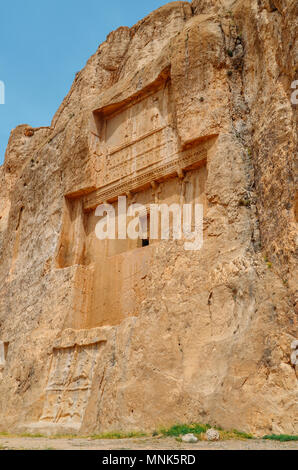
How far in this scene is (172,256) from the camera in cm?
1193

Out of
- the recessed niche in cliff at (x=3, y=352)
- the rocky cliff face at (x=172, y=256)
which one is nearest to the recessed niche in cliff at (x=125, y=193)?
the rocky cliff face at (x=172, y=256)

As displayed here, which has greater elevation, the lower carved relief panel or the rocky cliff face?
the rocky cliff face

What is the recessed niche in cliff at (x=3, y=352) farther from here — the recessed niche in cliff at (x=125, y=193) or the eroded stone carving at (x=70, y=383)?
the eroded stone carving at (x=70, y=383)

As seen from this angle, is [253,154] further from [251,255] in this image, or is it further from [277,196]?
[251,255]

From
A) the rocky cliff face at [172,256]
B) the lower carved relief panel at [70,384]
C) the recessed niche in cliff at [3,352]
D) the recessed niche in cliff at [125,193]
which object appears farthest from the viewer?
the recessed niche in cliff at [3,352]

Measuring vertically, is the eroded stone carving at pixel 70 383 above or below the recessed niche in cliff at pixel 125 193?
below

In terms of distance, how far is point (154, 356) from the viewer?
10508mm

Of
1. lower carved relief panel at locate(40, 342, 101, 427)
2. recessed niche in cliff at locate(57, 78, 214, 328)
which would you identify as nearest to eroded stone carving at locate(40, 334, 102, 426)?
lower carved relief panel at locate(40, 342, 101, 427)

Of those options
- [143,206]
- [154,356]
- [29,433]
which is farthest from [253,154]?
[29,433]

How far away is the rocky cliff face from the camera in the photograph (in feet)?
31.2

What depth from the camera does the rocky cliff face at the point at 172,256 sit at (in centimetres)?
950

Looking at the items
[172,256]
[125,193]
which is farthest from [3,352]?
[172,256]

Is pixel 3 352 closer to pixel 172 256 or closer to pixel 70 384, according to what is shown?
pixel 70 384

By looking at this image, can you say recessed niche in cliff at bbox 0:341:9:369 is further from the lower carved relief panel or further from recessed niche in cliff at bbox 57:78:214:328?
the lower carved relief panel
